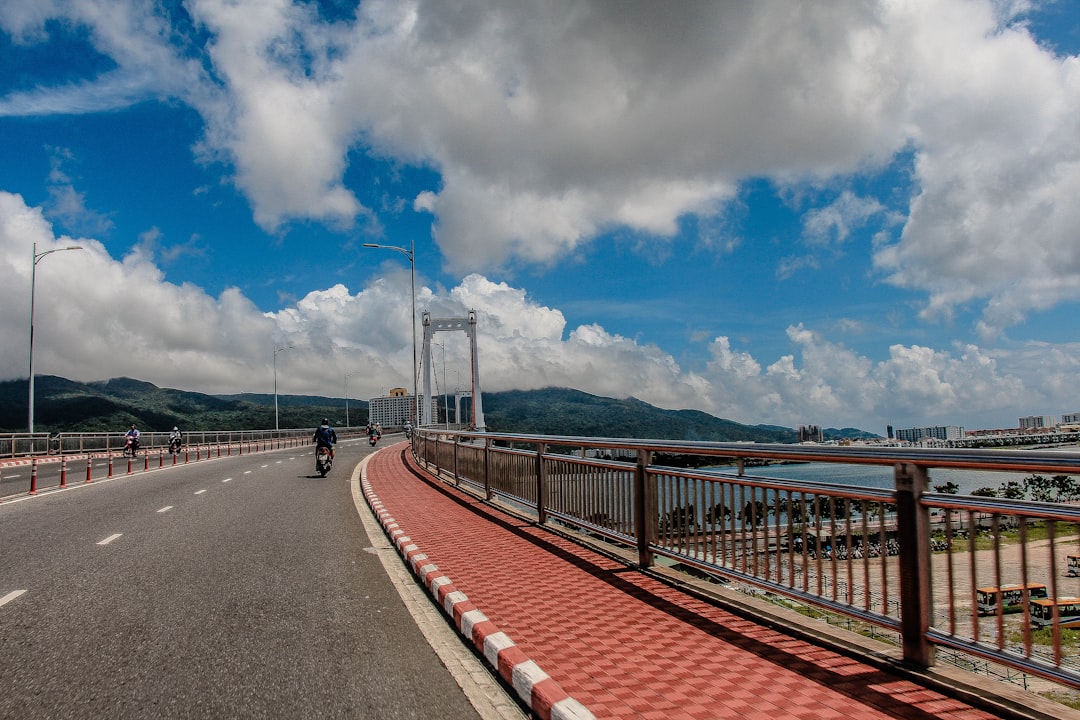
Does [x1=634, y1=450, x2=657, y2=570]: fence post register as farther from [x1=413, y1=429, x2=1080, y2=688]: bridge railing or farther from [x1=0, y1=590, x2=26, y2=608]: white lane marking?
[x1=0, y1=590, x2=26, y2=608]: white lane marking

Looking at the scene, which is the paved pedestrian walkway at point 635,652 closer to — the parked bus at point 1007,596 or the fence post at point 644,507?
the fence post at point 644,507

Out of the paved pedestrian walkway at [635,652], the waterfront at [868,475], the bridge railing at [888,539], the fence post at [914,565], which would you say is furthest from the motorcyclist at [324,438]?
the fence post at [914,565]

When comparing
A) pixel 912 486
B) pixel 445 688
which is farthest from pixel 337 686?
pixel 912 486

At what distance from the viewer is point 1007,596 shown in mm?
4230

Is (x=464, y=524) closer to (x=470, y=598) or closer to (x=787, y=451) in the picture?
(x=470, y=598)

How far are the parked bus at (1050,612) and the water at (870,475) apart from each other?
0.61 meters

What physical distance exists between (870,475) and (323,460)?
2199 centimetres

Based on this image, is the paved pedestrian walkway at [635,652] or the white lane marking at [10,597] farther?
the white lane marking at [10,597]

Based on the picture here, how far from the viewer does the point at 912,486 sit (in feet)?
14.7

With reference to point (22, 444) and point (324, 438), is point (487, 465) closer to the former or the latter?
point (324, 438)

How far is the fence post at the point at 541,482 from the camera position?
1095cm

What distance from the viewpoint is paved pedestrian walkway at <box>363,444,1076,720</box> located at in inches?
158

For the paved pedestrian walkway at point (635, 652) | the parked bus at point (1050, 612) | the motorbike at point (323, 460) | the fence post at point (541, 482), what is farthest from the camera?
the motorbike at point (323, 460)

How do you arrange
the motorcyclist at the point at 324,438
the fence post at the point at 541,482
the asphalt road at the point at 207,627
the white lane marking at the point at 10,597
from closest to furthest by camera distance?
1. the asphalt road at the point at 207,627
2. the white lane marking at the point at 10,597
3. the fence post at the point at 541,482
4. the motorcyclist at the point at 324,438
